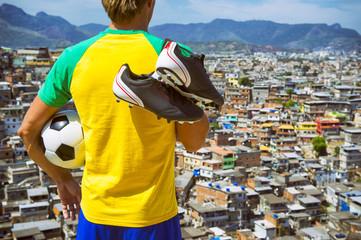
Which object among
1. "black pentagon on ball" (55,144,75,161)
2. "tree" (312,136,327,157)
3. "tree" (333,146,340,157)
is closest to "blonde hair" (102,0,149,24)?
"black pentagon on ball" (55,144,75,161)

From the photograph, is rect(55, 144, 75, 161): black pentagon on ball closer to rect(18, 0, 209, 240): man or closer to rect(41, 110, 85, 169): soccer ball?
rect(41, 110, 85, 169): soccer ball

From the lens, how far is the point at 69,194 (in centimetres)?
166

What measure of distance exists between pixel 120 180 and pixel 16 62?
38223 mm

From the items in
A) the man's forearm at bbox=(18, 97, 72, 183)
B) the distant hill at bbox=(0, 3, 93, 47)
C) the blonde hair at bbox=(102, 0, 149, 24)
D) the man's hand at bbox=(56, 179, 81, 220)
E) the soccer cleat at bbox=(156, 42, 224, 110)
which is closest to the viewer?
the soccer cleat at bbox=(156, 42, 224, 110)

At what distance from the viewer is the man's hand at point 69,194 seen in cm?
163

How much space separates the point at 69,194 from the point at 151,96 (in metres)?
0.69

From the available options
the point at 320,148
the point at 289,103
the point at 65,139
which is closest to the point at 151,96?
the point at 65,139

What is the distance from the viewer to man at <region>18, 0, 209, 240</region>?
130 cm

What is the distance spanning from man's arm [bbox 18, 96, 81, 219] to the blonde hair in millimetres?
392

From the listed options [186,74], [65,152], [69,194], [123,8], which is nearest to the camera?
[186,74]

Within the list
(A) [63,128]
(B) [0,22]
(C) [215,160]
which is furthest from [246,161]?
(B) [0,22]

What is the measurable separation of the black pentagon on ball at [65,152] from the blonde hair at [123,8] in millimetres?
490

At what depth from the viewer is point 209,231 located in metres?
11.9

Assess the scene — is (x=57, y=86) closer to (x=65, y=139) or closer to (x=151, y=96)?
(x=65, y=139)
